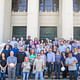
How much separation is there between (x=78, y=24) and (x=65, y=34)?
11.9ft

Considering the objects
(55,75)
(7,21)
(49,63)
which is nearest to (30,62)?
(49,63)

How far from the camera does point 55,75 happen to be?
8.73 m

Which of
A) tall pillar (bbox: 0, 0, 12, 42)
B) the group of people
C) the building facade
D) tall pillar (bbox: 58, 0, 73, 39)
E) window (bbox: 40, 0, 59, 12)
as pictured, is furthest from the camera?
window (bbox: 40, 0, 59, 12)

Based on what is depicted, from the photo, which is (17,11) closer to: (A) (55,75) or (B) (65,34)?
(B) (65,34)

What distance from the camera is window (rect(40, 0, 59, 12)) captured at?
65.4 ft

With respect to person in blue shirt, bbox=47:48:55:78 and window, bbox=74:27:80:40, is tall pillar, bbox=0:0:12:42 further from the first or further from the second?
person in blue shirt, bbox=47:48:55:78

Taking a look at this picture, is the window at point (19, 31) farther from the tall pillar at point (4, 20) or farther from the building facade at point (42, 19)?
the tall pillar at point (4, 20)

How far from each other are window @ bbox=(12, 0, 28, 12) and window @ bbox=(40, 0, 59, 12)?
236 cm

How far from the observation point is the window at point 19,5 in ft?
65.6

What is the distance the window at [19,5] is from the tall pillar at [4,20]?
818mm

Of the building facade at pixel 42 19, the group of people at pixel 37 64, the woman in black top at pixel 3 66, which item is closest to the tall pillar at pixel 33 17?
the building facade at pixel 42 19

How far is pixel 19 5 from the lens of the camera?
20109mm

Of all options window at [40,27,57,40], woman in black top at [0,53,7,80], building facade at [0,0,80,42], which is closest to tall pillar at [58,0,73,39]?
building facade at [0,0,80,42]

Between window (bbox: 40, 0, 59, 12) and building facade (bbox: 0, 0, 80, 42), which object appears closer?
building facade (bbox: 0, 0, 80, 42)
